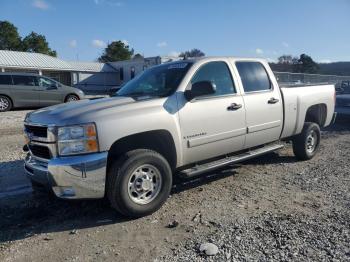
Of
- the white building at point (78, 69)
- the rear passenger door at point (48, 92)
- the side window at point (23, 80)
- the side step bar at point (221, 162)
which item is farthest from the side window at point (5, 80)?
the white building at point (78, 69)

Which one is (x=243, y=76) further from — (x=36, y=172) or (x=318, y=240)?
(x=36, y=172)

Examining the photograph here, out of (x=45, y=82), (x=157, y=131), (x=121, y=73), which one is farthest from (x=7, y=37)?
(x=157, y=131)

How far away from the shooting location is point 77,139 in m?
4.10

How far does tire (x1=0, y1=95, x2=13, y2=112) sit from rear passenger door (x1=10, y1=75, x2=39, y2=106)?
0.26 meters

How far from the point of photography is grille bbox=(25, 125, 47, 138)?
4.32 m

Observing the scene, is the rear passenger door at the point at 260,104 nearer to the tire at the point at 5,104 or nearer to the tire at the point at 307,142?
the tire at the point at 307,142

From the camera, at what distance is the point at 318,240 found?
3.88 metres

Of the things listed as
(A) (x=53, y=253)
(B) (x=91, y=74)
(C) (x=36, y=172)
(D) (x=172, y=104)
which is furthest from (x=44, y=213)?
(B) (x=91, y=74)

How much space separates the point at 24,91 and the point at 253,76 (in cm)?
1361

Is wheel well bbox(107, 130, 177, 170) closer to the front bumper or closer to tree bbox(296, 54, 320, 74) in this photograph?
the front bumper

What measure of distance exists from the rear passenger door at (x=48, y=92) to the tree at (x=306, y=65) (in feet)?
123

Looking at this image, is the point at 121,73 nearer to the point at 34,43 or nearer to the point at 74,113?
the point at 34,43

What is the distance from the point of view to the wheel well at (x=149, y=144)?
452cm

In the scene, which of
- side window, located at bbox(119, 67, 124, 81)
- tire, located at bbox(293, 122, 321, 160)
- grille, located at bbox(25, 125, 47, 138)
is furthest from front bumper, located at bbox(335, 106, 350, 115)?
side window, located at bbox(119, 67, 124, 81)
